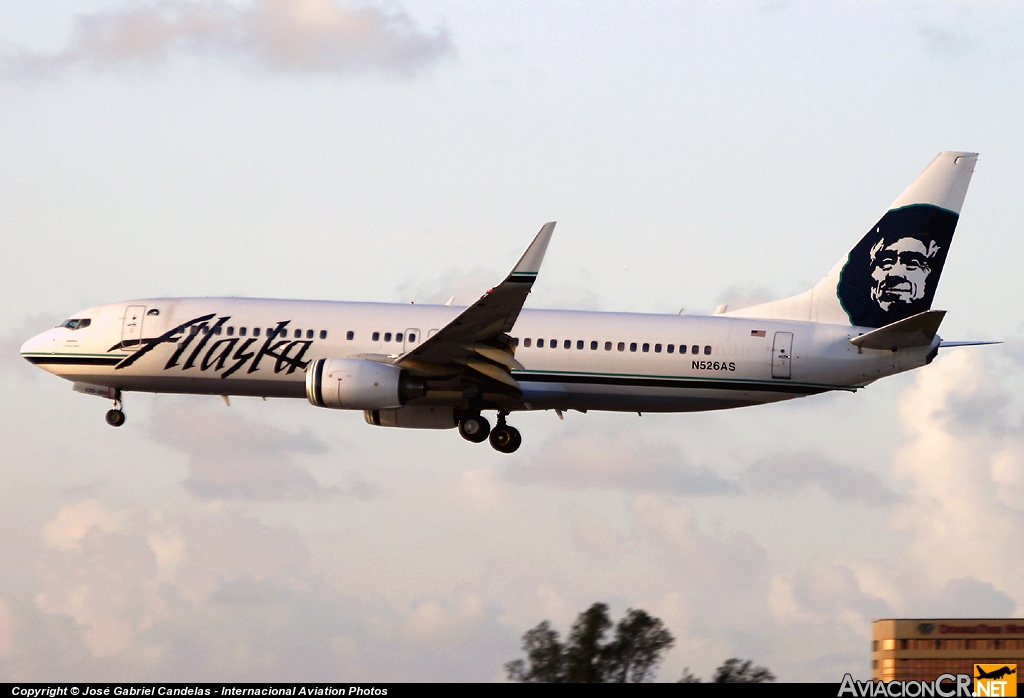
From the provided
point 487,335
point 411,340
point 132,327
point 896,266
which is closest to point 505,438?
point 411,340

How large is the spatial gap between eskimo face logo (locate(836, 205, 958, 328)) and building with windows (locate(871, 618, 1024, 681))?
10.3 metres

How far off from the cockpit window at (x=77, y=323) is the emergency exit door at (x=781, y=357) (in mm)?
22441

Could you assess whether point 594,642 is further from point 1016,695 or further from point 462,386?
point 1016,695

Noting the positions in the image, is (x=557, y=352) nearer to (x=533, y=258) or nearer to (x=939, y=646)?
(x=533, y=258)

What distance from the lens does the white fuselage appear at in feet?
169

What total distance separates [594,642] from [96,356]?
19355 mm

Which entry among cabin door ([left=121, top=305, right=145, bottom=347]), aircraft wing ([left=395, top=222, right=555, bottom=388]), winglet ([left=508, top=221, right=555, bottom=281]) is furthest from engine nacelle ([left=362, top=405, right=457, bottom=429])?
winglet ([left=508, top=221, right=555, bottom=281])

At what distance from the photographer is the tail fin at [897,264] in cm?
5334

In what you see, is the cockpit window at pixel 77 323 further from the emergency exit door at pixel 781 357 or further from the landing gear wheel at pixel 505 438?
the emergency exit door at pixel 781 357

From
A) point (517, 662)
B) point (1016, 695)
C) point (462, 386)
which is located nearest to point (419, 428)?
point (462, 386)

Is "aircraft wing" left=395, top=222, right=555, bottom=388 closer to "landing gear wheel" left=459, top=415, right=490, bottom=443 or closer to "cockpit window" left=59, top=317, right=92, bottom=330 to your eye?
"landing gear wheel" left=459, top=415, right=490, bottom=443

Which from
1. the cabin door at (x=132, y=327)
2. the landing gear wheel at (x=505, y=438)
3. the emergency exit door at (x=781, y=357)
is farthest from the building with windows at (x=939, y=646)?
the cabin door at (x=132, y=327)

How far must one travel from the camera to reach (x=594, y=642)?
2248 inches

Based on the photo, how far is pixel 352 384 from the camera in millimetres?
49688
